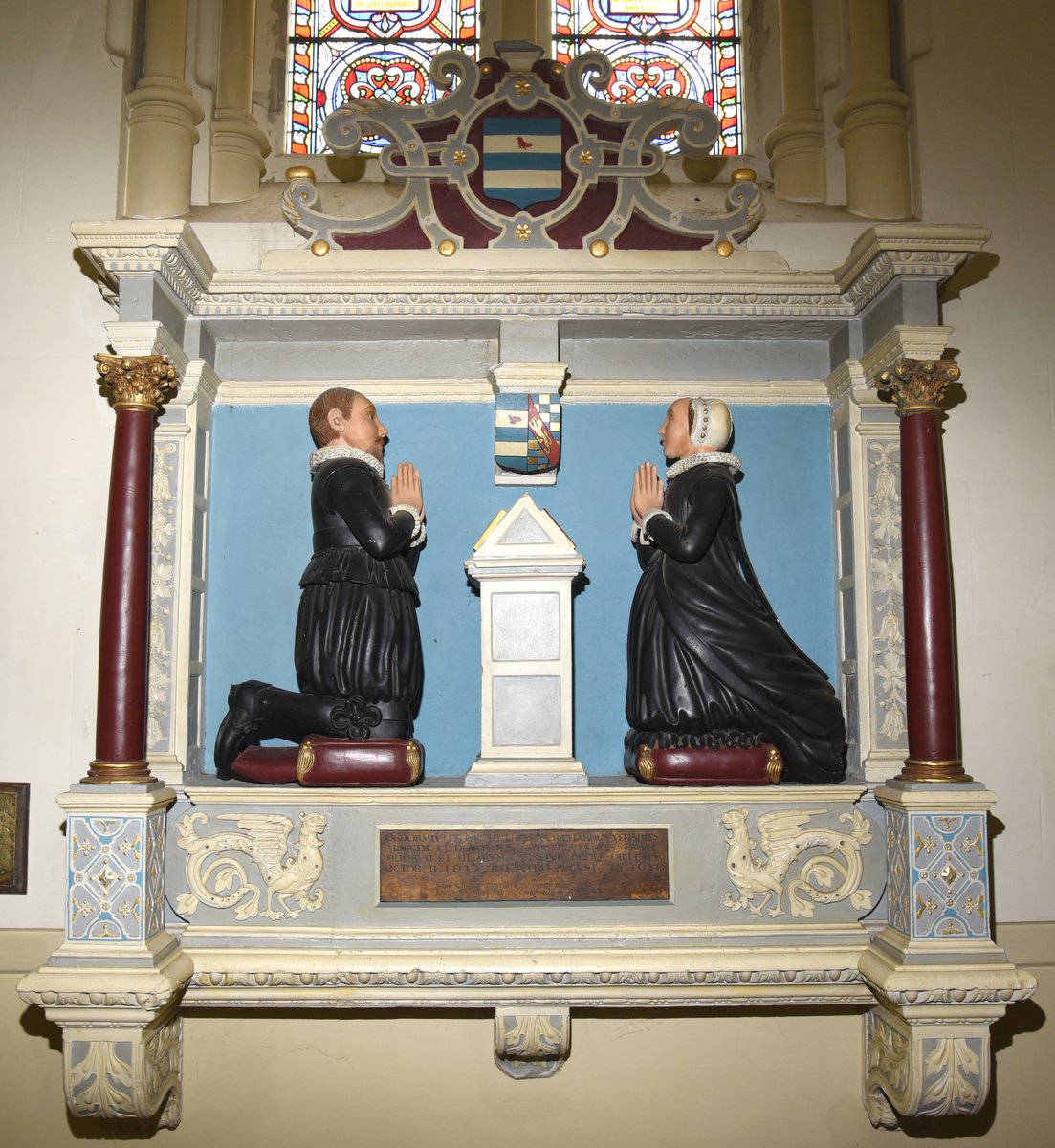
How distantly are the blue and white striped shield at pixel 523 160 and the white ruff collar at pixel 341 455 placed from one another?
1195 mm

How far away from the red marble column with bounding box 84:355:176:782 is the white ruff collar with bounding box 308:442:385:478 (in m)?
0.58

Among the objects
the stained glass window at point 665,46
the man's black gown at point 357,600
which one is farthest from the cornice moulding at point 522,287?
the stained glass window at point 665,46

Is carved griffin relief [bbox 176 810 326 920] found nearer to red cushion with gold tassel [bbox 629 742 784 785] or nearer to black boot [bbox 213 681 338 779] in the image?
black boot [bbox 213 681 338 779]

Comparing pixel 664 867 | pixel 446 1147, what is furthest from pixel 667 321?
pixel 446 1147

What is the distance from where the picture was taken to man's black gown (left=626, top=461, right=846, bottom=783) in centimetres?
428

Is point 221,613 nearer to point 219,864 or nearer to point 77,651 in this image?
point 77,651

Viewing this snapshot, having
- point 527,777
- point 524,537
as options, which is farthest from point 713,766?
point 524,537

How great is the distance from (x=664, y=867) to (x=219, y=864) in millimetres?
1557

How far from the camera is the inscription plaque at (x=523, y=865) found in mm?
4160

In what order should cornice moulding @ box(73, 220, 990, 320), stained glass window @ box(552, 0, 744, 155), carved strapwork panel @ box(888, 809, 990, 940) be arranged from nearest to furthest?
carved strapwork panel @ box(888, 809, 990, 940) < cornice moulding @ box(73, 220, 990, 320) < stained glass window @ box(552, 0, 744, 155)

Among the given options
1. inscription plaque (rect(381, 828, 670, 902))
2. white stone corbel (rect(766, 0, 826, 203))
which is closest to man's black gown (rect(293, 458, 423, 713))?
inscription plaque (rect(381, 828, 670, 902))

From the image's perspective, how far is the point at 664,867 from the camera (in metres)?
4.18

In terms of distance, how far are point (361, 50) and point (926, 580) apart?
143 inches

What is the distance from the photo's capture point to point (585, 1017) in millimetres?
4430
